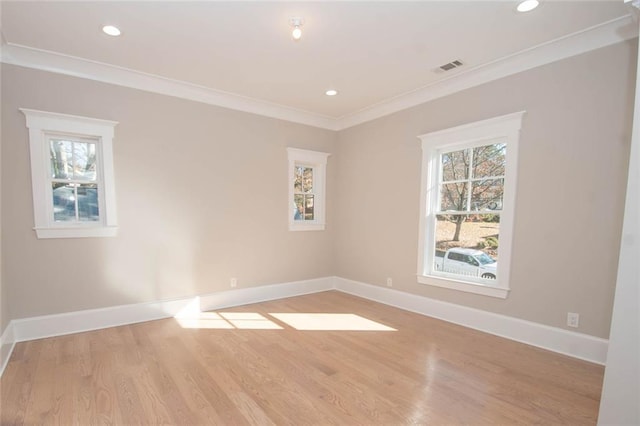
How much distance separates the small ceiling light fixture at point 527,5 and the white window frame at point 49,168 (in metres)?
3.96

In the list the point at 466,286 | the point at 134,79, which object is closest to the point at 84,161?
the point at 134,79

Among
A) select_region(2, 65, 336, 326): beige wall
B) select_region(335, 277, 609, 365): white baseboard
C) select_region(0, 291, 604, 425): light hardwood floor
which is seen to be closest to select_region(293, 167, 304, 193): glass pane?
select_region(2, 65, 336, 326): beige wall

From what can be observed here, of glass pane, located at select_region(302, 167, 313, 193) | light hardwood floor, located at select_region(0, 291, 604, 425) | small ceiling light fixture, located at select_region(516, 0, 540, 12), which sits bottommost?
light hardwood floor, located at select_region(0, 291, 604, 425)

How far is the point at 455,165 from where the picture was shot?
12.2 ft

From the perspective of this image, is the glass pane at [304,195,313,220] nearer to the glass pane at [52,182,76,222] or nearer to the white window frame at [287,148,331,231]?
the white window frame at [287,148,331,231]

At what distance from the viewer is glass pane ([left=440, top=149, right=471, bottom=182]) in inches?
142

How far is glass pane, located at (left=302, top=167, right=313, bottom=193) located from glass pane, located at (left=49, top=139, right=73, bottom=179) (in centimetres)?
299

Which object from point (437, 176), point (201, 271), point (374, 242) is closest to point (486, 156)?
point (437, 176)

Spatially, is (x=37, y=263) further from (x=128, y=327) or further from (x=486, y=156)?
(x=486, y=156)

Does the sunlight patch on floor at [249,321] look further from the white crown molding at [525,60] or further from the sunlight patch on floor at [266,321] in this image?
the white crown molding at [525,60]

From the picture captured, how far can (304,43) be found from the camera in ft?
9.07

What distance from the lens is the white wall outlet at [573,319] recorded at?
2.73m

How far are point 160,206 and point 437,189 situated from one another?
11.4 feet

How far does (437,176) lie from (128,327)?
4096mm
